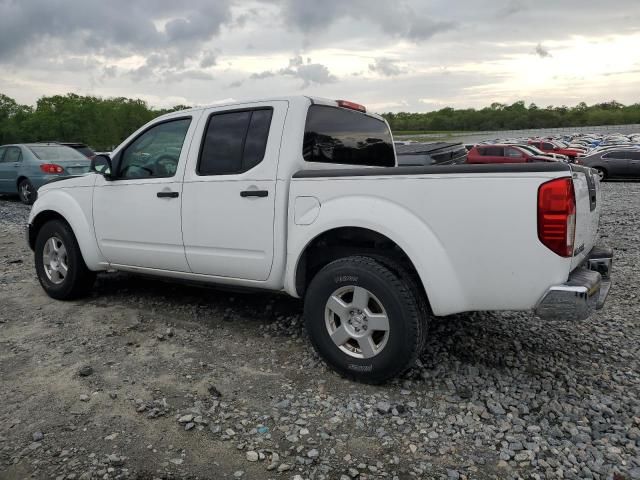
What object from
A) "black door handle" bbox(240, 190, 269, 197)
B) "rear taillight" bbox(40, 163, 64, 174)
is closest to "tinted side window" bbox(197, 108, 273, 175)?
"black door handle" bbox(240, 190, 269, 197)

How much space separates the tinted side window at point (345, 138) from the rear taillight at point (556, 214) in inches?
70.3

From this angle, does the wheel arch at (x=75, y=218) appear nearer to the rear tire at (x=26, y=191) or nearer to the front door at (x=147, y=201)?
the front door at (x=147, y=201)

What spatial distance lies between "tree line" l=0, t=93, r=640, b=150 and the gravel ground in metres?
32.3

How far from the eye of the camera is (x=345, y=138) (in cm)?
458

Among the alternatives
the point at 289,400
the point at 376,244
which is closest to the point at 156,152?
the point at 376,244

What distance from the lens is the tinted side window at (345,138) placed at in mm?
4184

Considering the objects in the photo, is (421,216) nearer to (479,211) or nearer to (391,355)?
(479,211)

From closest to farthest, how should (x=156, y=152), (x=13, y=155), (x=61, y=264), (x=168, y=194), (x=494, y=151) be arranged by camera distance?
(x=168, y=194)
(x=156, y=152)
(x=61, y=264)
(x=13, y=155)
(x=494, y=151)

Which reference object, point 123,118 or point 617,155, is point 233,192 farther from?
point 123,118

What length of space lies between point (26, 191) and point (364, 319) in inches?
490

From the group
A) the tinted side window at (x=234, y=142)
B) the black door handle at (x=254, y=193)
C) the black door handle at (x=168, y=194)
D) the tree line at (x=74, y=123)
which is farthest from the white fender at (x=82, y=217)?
the tree line at (x=74, y=123)

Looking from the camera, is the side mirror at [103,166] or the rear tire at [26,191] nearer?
the side mirror at [103,166]

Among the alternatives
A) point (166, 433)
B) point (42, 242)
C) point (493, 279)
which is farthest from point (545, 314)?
point (42, 242)

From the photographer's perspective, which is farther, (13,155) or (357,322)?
(13,155)
